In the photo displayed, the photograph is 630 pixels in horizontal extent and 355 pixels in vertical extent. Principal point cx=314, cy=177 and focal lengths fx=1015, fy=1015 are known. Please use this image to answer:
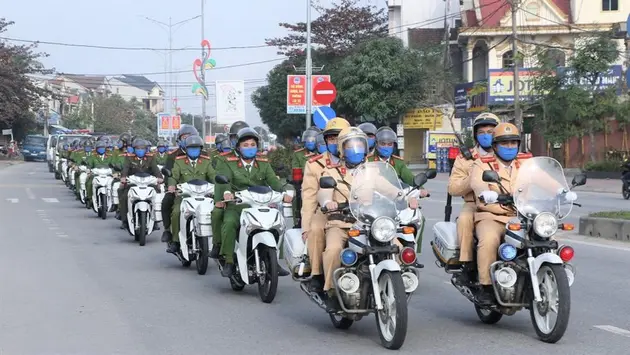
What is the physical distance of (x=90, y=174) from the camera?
78.5 feet

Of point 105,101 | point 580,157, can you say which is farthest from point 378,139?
point 105,101

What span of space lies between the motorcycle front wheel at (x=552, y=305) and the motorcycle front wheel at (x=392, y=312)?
1.10 meters

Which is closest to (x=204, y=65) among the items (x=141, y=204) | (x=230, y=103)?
(x=230, y=103)

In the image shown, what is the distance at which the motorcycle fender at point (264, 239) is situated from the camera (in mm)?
10008

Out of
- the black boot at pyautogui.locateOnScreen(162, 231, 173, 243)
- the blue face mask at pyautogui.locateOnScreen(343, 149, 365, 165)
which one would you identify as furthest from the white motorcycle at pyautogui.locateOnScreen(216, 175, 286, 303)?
the black boot at pyautogui.locateOnScreen(162, 231, 173, 243)

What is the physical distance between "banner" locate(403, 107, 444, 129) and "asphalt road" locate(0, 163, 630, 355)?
4078cm

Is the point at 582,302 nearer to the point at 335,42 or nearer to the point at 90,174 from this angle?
the point at 90,174

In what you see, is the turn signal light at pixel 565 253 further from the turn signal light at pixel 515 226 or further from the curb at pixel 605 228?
the curb at pixel 605 228

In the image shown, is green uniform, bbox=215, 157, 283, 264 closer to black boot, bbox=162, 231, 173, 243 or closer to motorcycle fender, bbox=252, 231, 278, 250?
motorcycle fender, bbox=252, 231, 278, 250

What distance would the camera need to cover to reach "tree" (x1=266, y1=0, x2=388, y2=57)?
193 ft

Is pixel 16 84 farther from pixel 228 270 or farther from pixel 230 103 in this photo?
pixel 228 270

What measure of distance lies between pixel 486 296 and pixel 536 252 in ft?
2.21

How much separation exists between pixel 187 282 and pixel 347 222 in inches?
171

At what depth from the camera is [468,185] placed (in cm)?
864
